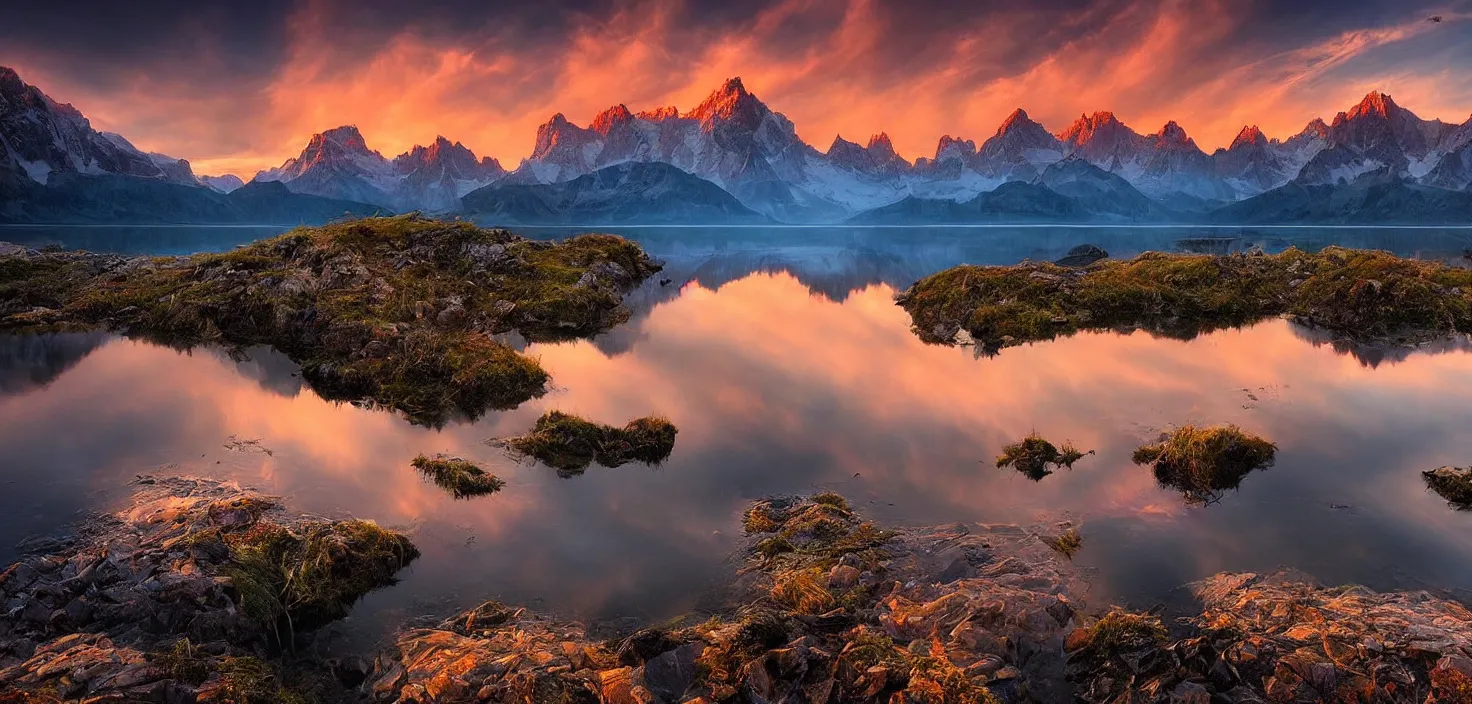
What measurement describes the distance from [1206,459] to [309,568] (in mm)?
16434

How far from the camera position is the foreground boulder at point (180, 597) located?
283 inches

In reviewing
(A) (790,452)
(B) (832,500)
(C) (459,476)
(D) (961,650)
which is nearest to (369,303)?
(C) (459,476)

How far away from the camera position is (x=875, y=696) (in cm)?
736

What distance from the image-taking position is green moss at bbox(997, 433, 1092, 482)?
14.4m

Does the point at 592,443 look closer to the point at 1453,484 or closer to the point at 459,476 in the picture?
the point at 459,476

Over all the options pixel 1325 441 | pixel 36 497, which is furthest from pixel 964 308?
pixel 36 497

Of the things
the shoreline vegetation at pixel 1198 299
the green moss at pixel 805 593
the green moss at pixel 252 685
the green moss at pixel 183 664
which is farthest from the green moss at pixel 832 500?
the shoreline vegetation at pixel 1198 299

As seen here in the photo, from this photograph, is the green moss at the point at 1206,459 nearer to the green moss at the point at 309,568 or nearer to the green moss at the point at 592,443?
the green moss at the point at 592,443

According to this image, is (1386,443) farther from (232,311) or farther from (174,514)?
(232,311)

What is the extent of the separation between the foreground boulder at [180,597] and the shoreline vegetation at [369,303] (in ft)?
23.2

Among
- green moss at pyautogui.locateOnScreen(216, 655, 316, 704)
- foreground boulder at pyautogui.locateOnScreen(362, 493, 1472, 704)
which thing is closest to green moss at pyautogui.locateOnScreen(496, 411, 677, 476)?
foreground boulder at pyautogui.locateOnScreen(362, 493, 1472, 704)

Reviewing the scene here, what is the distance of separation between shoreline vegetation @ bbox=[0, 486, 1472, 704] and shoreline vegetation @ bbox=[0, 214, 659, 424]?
347 inches

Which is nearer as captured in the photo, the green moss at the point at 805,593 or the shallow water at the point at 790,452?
the green moss at the point at 805,593

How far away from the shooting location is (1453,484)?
42.1 feet
